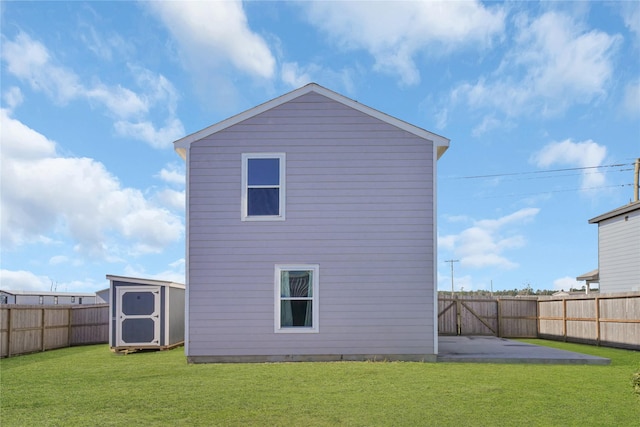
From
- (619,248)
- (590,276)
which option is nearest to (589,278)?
(590,276)

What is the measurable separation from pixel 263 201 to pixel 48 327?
9.45 metres

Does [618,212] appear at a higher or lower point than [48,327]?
higher

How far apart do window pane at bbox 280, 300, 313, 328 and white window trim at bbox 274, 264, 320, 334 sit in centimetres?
10

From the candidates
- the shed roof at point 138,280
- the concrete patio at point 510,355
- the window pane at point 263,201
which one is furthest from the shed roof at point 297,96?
the concrete patio at point 510,355

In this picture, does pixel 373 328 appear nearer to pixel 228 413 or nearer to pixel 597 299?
pixel 228 413

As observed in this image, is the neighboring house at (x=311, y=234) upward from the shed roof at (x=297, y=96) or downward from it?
downward

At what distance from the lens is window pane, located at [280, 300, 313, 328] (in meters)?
11.9

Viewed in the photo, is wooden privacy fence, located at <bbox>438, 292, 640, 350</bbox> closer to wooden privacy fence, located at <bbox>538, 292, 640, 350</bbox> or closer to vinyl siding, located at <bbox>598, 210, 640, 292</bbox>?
wooden privacy fence, located at <bbox>538, 292, 640, 350</bbox>

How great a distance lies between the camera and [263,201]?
12.1 metres

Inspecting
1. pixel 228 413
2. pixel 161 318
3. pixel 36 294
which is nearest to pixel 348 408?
pixel 228 413

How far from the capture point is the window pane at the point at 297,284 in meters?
12.0

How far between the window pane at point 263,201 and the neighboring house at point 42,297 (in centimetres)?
Result: 2102

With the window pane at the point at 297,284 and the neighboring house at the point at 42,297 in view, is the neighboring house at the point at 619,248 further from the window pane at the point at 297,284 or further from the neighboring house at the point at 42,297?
the neighboring house at the point at 42,297

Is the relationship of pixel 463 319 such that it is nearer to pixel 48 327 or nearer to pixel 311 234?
pixel 311 234
